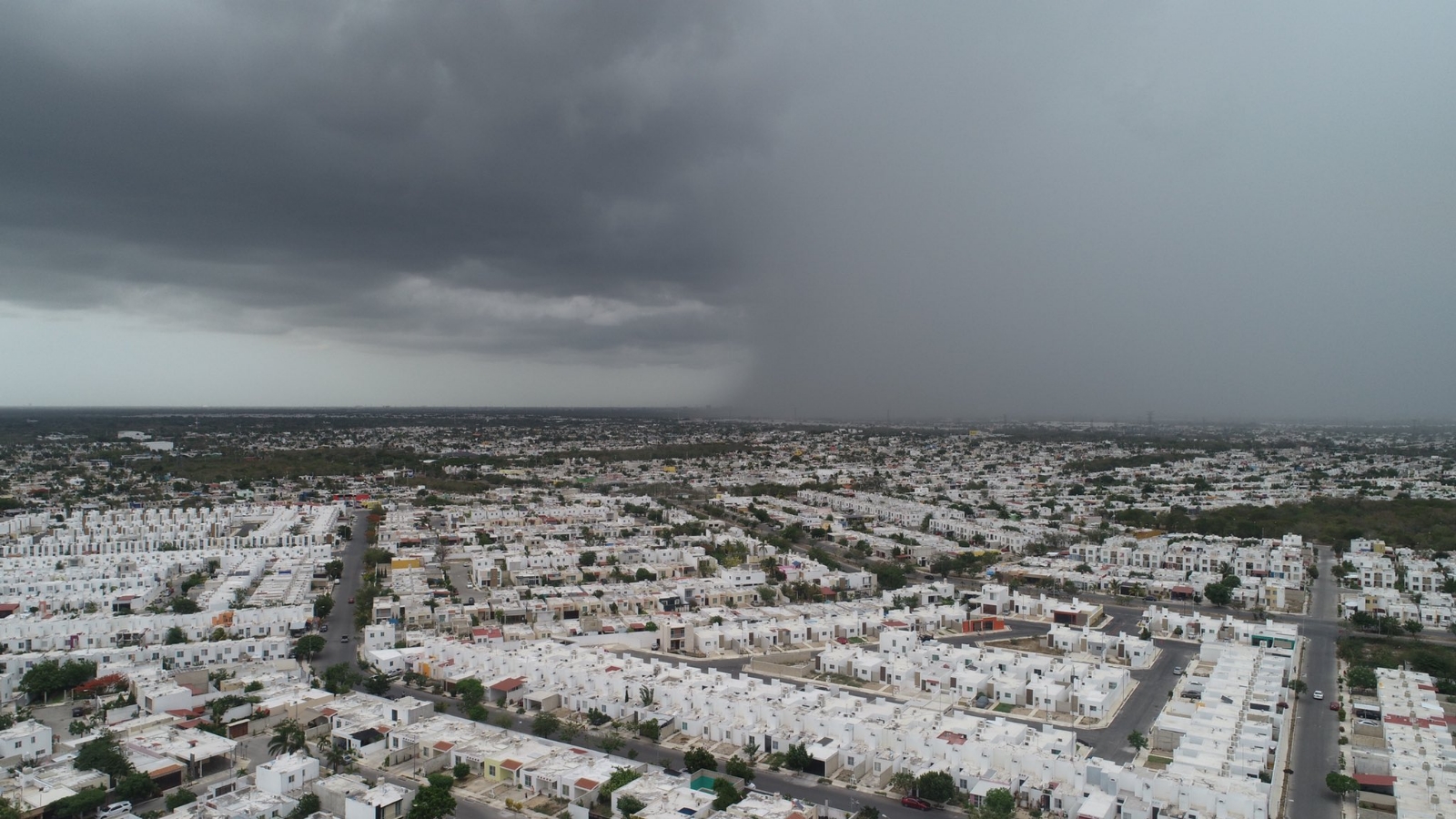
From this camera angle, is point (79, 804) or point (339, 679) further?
point (339, 679)

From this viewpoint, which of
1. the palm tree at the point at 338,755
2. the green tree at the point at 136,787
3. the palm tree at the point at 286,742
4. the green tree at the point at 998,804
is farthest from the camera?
the palm tree at the point at 286,742

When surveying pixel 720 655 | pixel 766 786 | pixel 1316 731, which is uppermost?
pixel 1316 731

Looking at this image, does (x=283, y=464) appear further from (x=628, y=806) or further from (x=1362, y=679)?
(x=1362, y=679)

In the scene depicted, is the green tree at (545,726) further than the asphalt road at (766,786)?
Yes

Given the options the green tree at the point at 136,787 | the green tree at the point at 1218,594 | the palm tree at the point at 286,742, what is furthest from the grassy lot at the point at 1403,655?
the green tree at the point at 136,787

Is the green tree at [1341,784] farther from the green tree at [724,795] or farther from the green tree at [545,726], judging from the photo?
the green tree at [545,726]

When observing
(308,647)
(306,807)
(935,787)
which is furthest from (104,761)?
(935,787)

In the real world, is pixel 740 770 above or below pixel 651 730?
above

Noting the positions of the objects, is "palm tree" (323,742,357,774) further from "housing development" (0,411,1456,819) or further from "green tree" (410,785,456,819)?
"green tree" (410,785,456,819)
